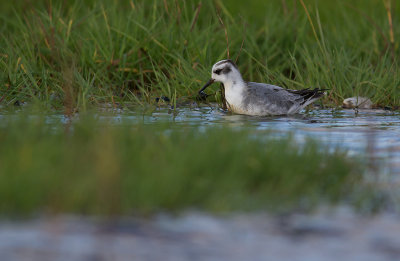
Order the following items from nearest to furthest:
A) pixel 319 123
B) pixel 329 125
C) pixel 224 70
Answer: pixel 329 125, pixel 319 123, pixel 224 70

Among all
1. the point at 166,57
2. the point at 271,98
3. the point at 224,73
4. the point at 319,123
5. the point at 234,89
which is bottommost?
the point at 319,123

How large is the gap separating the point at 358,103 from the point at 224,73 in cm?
193

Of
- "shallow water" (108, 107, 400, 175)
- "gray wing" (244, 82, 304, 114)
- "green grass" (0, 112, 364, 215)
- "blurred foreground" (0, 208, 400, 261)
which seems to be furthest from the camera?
"gray wing" (244, 82, 304, 114)

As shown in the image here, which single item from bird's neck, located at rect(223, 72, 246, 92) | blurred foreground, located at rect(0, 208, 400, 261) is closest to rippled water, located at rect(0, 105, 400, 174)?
bird's neck, located at rect(223, 72, 246, 92)

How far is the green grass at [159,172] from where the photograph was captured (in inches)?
185

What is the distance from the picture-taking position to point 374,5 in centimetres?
1530

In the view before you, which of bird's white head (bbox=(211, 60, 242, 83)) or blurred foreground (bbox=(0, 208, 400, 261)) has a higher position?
bird's white head (bbox=(211, 60, 242, 83))

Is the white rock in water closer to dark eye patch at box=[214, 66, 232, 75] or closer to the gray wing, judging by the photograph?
the gray wing

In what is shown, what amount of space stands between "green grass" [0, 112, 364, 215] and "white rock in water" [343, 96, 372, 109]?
3.99m

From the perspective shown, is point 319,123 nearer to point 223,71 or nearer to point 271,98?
point 271,98

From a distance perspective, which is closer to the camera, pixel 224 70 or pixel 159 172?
pixel 159 172

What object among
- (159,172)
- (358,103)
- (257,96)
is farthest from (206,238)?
(358,103)

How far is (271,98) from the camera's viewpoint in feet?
32.0

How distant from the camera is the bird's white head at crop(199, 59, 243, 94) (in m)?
9.89
